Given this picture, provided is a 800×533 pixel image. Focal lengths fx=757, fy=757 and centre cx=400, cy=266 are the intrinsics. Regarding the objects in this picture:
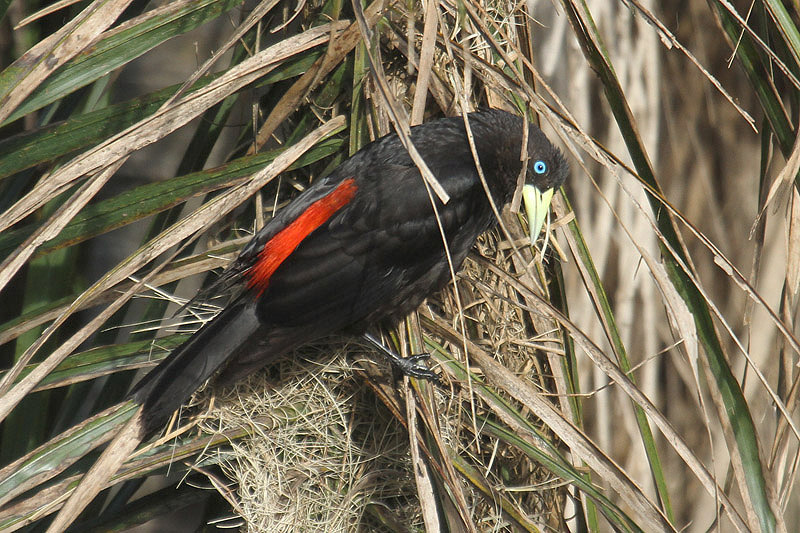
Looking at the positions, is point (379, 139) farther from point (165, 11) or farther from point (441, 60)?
point (165, 11)

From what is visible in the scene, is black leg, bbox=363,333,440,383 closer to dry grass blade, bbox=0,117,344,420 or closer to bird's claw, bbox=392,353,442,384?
bird's claw, bbox=392,353,442,384

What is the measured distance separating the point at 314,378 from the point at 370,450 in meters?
0.21

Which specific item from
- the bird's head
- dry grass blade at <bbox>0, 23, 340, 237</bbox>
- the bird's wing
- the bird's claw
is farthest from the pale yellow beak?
dry grass blade at <bbox>0, 23, 340, 237</bbox>

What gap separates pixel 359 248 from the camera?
5.99ft

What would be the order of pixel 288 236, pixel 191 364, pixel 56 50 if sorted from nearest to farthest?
pixel 56 50
pixel 191 364
pixel 288 236

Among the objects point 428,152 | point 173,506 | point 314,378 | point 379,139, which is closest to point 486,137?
point 428,152

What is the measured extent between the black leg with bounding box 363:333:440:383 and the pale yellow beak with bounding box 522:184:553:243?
1.31 ft

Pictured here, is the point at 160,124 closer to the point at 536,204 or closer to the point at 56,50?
the point at 56,50

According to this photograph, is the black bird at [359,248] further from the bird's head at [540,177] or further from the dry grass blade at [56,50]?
the dry grass blade at [56,50]

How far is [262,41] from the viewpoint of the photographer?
1.96 meters

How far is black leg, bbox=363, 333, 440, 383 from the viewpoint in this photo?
1.62m

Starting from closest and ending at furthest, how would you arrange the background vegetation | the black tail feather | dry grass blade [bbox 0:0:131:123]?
dry grass blade [bbox 0:0:131:123] → the background vegetation → the black tail feather

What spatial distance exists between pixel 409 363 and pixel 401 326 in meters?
0.19

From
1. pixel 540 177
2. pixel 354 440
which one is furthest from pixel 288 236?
pixel 540 177
